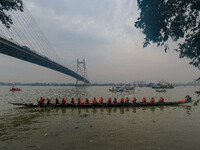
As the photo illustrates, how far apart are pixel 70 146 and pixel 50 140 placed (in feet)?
5.66

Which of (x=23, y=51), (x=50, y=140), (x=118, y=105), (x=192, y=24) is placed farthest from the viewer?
(x=23, y=51)

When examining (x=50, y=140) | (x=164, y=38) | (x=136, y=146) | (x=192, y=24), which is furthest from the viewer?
(x=50, y=140)

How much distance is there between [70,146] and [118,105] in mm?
13079

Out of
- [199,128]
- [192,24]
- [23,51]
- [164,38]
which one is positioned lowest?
[199,128]

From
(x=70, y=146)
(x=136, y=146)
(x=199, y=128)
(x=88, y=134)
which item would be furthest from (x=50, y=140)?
(x=199, y=128)

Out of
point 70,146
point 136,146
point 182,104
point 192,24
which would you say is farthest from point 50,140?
point 182,104

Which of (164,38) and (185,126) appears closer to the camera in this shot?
(164,38)

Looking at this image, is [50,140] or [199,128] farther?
[199,128]

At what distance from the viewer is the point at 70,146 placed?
826cm

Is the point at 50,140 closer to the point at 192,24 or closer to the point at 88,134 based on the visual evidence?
the point at 88,134

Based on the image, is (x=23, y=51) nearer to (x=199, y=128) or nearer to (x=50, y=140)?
(x=50, y=140)

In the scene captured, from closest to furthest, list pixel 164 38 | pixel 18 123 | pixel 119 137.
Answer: pixel 164 38
pixel 119 137
pixel 18 123

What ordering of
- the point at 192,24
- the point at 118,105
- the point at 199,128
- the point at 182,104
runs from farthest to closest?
the point at 182,104, the point at 118,105, the point at 199,128, the point at 192,24

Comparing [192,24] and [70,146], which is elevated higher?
[192,24]
